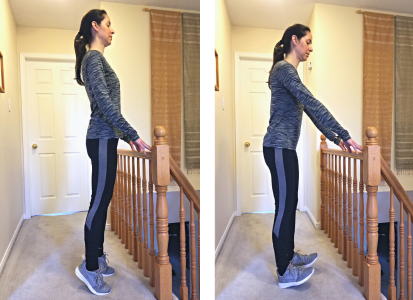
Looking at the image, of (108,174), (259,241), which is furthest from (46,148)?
(259,241)

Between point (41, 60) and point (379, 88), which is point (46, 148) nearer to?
point (41, 60)

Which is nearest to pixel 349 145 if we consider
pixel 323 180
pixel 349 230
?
pixel 323 180

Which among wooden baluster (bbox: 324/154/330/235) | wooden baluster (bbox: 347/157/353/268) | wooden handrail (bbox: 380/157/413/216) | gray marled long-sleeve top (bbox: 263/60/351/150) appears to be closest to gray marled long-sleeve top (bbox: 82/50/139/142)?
gray marled long-sleeve top (bbox: 263/60/351/150)

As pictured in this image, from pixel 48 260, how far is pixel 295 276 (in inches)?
43.9

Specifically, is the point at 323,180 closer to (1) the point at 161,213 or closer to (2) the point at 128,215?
(1) the point at 161,213

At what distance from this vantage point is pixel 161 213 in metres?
1.40

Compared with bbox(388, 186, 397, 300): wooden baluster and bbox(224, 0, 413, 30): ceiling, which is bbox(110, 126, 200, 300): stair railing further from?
bbox(388, 186, 397, 300): wooden baluster

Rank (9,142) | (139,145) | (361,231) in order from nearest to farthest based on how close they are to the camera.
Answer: (9,142) < (139,145) < (361,231)

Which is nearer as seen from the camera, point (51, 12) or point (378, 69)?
point (51, 12)

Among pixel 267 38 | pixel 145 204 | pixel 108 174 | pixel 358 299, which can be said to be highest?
pixel 267 38

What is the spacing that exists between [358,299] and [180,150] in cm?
107

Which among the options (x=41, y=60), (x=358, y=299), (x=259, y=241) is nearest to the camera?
(x=41, y=60)

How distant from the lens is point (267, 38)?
1430 millimetres

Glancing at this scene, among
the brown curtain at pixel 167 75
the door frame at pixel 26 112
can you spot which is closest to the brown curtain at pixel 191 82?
the brown curtain at pixel 167 75
